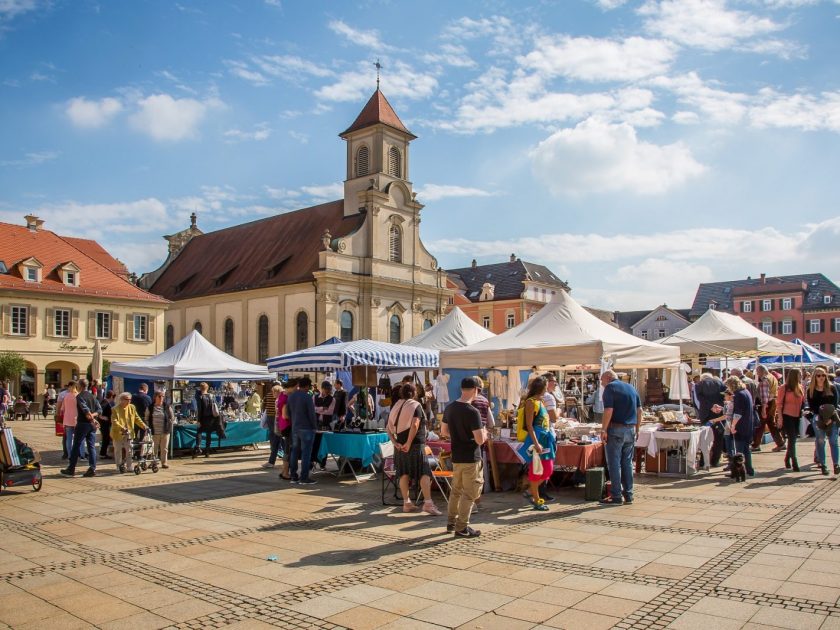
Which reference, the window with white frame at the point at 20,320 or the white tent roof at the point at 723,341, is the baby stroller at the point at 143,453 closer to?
the white tent roof at the point at 723,341

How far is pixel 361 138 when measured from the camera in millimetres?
49750

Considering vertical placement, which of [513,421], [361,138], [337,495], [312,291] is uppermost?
[361,138]

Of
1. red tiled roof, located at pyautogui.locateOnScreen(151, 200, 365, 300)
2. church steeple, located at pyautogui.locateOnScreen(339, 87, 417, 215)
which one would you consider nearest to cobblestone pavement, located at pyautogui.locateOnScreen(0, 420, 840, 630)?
red tiled roof, located at pyautogui.locateOnScreen(151, 200, 365, 300)

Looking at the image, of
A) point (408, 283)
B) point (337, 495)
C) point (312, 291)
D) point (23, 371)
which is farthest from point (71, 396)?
point (408, 283)

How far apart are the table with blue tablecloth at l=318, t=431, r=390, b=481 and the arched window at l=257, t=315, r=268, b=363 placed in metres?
35.7

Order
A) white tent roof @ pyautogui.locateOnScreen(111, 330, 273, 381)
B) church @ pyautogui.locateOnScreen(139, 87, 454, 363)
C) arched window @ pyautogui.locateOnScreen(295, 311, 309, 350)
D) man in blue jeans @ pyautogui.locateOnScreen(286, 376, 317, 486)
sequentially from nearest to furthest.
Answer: man in blue jeans @ pyautogui.locateOnScreen(286, 376, 317, 486) < white tent roof @ pyautogui.locateOnScreen(111, 330, 273, 381) < arched window @ pyautogui.locateOnScreen(295, 311, 309, 350) < church @ pyautogui.locateOnScreen(139, 87, 454, 363)

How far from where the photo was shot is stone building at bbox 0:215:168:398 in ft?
126

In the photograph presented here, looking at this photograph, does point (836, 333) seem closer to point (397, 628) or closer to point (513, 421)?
point (513, 421)

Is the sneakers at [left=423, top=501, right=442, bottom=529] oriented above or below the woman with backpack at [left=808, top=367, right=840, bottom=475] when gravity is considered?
below

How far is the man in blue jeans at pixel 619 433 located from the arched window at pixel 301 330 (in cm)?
3607

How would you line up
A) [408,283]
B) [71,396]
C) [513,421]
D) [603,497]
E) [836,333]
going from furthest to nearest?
[836,333] < [408,283] < [71,396] < [513,421] < [603,497]

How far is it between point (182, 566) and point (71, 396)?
872 centimetres

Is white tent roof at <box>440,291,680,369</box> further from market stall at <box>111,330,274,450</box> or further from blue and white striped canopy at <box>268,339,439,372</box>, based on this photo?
market stall at <box>111,330,274,450</box>

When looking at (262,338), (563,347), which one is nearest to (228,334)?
(262,338)
